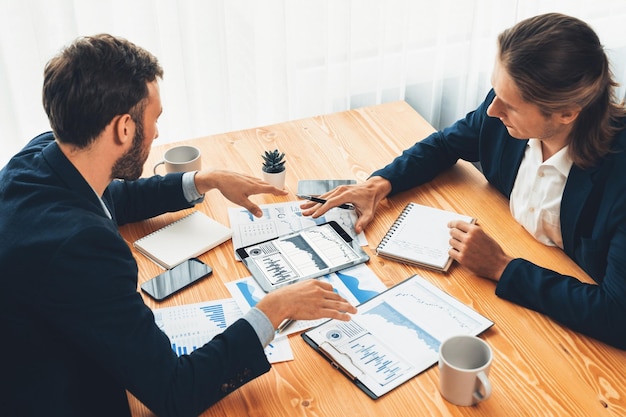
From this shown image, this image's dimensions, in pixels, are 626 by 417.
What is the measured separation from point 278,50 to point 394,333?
1.52m

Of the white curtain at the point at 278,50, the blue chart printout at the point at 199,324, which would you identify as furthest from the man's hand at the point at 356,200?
the white curtain at the point at 278,50

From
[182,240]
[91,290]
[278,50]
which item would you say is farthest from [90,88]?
[278,50]

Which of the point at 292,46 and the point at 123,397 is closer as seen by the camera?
the point at 123,397

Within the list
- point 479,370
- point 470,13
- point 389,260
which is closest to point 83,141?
point 389,260

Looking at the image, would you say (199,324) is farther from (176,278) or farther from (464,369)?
(464,369)

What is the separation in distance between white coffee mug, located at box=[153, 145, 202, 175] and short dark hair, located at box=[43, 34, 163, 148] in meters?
0.51

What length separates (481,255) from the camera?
1470mm

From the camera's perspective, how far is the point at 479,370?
1.12 metres

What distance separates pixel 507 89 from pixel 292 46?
127 centimetres

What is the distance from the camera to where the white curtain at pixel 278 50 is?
7.42ft

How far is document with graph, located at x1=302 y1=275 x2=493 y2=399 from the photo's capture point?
1241mm

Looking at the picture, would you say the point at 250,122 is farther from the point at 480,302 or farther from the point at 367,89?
the point at 480,302

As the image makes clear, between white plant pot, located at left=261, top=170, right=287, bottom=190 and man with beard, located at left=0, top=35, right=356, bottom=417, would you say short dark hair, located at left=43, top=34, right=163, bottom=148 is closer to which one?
man with beard, located at left=0, top=35, right=356, bottom=417

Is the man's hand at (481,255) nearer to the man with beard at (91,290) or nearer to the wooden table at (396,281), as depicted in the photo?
the wooden table at (396,281)
